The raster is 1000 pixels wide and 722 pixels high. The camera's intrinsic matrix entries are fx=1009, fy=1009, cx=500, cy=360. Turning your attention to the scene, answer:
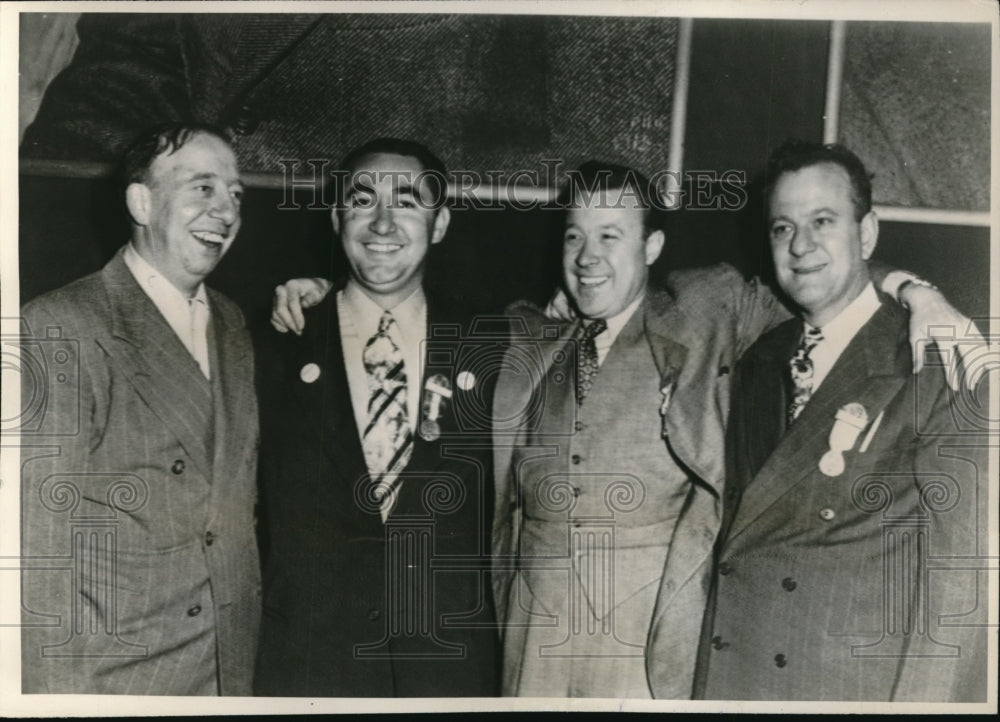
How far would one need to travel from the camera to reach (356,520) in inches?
110

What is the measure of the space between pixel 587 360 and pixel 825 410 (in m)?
0.67

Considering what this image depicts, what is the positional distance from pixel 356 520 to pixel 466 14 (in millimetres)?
1455

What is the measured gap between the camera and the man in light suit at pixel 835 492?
2.78 metres

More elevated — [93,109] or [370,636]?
[93,109]

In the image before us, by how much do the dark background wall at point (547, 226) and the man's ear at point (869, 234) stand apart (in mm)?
27

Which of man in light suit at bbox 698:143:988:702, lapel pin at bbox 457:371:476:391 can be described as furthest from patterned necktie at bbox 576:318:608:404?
man in light suit at bbox 698:143:988:702

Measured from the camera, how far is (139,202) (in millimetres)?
2797

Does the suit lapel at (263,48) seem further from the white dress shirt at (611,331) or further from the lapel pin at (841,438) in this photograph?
the lapel pin at (841,438)

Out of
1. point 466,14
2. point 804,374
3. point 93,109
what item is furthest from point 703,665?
point 93,109

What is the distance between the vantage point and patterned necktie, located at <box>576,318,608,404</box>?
9.19 ft

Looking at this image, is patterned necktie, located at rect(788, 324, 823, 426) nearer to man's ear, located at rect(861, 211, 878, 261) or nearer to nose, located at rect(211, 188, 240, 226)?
man's ear, located at rect(861, 211, 878, 261)

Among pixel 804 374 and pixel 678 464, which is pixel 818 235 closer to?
pixel 804 374

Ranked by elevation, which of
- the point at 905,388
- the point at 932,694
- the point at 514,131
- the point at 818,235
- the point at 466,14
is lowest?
the point at 932,694

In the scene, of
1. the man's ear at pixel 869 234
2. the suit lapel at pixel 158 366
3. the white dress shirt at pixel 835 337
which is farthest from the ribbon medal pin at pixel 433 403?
the man's ear at pixel 869 234
